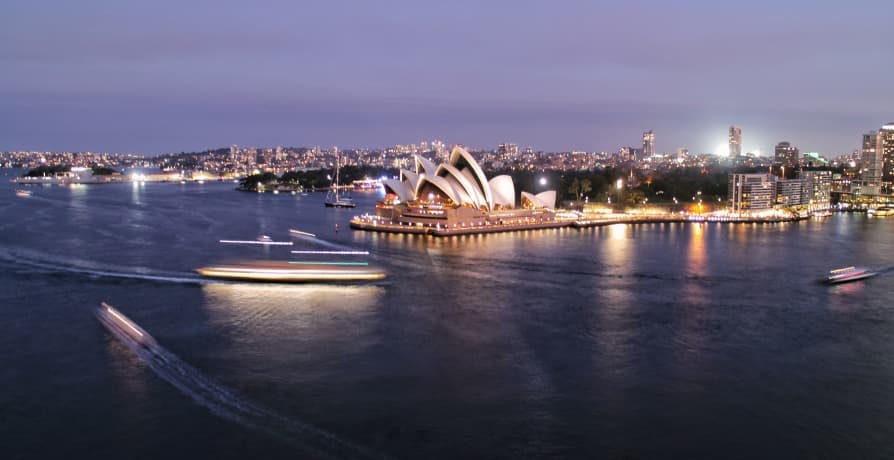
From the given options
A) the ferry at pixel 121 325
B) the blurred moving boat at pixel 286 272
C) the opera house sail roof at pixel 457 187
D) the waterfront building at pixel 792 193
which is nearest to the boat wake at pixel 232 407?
the ferry at pixel 121 325

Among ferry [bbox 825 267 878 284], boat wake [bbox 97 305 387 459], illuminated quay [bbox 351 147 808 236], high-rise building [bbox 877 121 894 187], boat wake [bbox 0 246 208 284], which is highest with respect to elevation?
high-rise building [bbox 877 121 894 187]

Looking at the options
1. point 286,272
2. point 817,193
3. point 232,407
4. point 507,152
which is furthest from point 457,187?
point 507,152

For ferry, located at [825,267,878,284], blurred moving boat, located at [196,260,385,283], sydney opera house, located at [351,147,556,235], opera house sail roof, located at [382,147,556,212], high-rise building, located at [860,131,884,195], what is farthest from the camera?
high-rise building, located at [860,131,884,195]

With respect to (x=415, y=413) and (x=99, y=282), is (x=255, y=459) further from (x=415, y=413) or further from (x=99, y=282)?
(x=99, y=282)

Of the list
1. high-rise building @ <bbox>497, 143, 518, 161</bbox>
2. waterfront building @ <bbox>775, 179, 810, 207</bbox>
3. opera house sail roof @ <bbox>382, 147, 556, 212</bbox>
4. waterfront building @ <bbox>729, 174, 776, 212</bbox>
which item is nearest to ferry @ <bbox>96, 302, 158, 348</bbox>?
opera house sail roof @ <bbox>382, 147, 556, 212</bbox>

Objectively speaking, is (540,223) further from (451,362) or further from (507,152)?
(507,152)

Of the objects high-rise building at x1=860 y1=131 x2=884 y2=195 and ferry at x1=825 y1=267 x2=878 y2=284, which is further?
high-rise building at x1=860 y1=131 x2=884 y2=195

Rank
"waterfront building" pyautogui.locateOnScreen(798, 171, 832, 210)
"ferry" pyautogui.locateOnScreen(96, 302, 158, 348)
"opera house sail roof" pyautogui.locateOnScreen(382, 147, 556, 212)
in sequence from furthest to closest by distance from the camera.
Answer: "waterfront building" pyautogui.locateOnScreen(798, 171, 832, 210), "opera house sail roof" pyautogui.locateOnScreen(382, 147, 556, 212), "ferry" pyautogui.locateOnScreen(96, 302, 158, 348)

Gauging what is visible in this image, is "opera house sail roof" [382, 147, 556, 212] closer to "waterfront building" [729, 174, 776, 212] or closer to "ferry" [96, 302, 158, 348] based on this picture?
"waterfront building" [729, 174, 776, 212]
